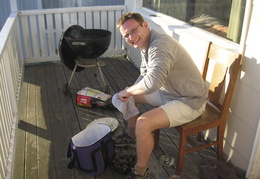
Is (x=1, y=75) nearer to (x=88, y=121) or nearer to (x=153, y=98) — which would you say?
(x=88, y=121)

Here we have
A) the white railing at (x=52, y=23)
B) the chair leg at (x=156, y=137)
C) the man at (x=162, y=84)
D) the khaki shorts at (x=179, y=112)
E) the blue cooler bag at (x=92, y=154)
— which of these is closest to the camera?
the man at (x=162, y=84)

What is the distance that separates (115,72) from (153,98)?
207 centimetres

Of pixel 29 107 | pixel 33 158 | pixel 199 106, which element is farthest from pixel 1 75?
pixel 199 106

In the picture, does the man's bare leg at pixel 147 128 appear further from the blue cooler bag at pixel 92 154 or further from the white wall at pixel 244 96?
the white wall at pixel 244 96

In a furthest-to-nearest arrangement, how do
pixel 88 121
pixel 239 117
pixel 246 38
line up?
pixel 88 121 → pixel 239 117 → pixel 246 38

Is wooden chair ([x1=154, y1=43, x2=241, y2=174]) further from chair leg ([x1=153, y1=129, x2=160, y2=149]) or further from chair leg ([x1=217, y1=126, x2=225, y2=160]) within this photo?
chair leg ([x1=153, y1=129, x2=160, y2=149])

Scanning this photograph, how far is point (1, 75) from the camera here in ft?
7.77

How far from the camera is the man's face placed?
1.99 metres

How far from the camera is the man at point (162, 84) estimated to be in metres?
1.93

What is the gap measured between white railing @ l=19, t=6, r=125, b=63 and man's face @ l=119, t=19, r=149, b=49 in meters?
2.78

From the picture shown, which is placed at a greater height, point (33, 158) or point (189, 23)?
point (189, 23)

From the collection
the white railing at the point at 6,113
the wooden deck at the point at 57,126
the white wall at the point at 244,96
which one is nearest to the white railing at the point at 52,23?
the wooden deck at the point at 57,126

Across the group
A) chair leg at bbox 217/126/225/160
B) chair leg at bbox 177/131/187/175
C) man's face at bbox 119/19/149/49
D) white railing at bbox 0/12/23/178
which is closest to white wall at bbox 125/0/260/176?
chair leg at bbox 217/126/225/160

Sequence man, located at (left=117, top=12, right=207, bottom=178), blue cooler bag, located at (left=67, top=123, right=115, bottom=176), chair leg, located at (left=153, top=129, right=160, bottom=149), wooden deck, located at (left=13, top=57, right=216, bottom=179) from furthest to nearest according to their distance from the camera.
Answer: chair leg, located at (left=153, top=129, right=160, bottom=149), wooden deck, located at (left=13, top=57, right=216, bottom=179), blue cooler bag, located at (left=67, top=123, right=115, bottom=176), man, located at (left=117, top=12, right=207, bottom=178)
